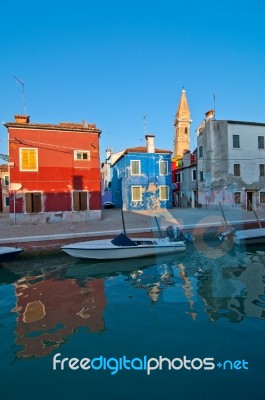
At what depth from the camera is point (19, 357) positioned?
4.38 meters

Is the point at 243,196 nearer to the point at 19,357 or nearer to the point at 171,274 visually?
the point at 171,274

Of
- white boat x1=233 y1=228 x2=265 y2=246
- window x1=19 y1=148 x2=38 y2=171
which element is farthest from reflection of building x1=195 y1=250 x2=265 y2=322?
window x1=19 y1=148 x2=38 y2=171

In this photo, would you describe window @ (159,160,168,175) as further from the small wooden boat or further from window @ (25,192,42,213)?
the small wooden boat

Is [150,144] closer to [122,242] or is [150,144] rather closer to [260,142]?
[260,142]

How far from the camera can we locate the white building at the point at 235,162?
85.3 ft

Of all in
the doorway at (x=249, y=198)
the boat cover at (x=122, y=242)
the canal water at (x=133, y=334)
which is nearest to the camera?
the canal water at (x=133, y=334)

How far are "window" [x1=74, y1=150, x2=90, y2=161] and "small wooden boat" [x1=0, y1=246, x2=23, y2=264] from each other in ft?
33.8

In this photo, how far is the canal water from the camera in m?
3.72

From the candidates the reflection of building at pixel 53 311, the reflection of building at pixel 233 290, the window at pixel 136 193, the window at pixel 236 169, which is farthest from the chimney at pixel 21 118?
the window at pixel 236 169

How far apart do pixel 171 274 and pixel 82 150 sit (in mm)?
13390

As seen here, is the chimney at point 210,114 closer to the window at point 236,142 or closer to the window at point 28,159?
the window at point 236,142

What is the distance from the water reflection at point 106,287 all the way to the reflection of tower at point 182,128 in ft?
154

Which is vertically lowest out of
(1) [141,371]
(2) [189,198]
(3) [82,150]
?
(1) [141,371]

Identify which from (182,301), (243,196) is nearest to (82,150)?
(182,301)
